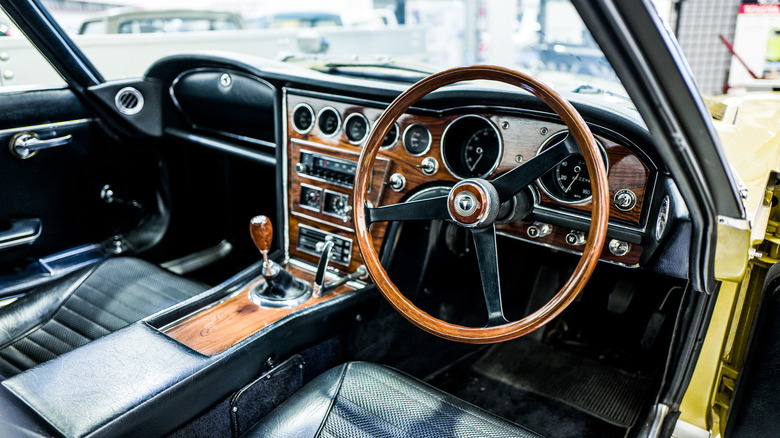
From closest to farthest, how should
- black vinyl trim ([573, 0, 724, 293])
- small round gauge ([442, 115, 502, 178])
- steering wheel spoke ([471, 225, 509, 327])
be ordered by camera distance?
black vinyl trim ([573, 0, 724, 293]), steering wheel spoke ([471, 225, 509, 327]), small round gauge ([442, 115, 502, 178])

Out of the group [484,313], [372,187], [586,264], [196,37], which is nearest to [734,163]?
[586,264]

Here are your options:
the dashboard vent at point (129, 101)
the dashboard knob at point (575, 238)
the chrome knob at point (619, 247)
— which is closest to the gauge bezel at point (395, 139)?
the dashboard knob at point (575, 238)

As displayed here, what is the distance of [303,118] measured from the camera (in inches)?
80.7

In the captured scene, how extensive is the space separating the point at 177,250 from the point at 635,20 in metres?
2.47

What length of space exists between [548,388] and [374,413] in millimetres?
1097

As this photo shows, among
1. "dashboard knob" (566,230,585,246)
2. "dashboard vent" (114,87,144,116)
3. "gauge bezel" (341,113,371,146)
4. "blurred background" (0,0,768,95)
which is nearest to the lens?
"dashboard knob" (566,230,585,246)

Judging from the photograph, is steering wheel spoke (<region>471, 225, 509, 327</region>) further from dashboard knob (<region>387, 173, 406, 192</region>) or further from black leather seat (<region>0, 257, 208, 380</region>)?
black leather seat (<region>0, 257, 208, 380</region>)

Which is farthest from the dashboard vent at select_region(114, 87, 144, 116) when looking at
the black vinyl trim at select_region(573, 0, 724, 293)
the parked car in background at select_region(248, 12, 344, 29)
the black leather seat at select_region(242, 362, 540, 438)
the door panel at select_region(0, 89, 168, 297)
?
the parked car in background at select_region(248, 12, 344, 29)

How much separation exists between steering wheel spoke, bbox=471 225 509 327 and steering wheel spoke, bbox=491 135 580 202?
0.31 feet

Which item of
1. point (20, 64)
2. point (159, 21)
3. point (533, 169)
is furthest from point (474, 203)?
point (159, 21)

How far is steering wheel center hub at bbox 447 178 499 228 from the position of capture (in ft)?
4.29

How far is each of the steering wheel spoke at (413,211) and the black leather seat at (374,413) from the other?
1.39 feet

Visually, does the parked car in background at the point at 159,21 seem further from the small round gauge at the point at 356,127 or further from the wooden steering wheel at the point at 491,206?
the wooden steering wheel at the point at 491,206

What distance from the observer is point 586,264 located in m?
1.25
